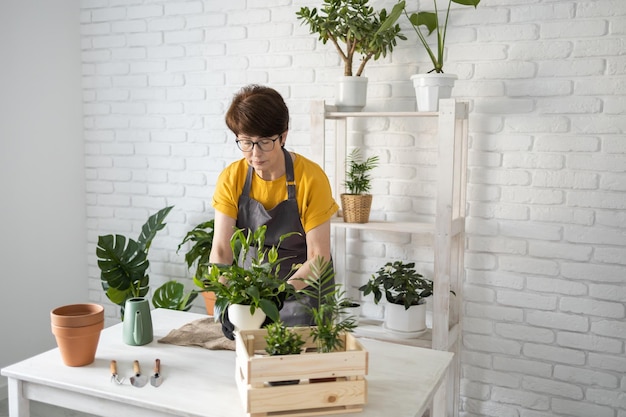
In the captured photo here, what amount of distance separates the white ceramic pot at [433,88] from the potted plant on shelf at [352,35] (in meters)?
0.26

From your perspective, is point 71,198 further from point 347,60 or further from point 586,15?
point 586,15

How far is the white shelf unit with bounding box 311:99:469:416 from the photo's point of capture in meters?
2.69

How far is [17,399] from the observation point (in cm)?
173

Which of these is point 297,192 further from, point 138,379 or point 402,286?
point 138,379

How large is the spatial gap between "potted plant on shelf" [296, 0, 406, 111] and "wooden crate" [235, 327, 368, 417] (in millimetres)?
1695

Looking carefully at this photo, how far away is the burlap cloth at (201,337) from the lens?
1.89m

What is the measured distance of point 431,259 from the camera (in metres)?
3.06

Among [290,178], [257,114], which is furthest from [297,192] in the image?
[257,114]

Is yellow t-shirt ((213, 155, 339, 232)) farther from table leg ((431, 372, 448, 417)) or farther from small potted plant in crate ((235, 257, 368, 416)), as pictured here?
small potted plant in crate ((235, 257, 368, 416))

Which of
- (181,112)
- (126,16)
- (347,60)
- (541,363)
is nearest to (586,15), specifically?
(347,60)

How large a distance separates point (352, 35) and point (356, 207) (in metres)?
0.79

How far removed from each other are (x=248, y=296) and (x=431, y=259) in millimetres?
1593

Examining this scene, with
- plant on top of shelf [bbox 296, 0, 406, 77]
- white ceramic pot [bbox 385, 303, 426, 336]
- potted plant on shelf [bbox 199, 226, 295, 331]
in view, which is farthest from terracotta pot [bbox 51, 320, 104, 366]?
plant on top of shelf [bbox 296, 0, 406, 77]

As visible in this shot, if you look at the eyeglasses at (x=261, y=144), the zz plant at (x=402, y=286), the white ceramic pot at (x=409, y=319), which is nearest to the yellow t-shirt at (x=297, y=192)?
the eyeglasses at (x=261, y=144)
